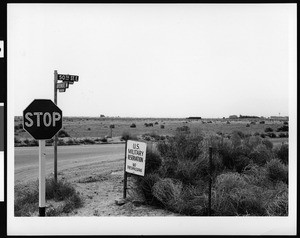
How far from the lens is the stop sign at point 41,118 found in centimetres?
427

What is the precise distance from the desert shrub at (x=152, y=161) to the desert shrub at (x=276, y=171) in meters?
2.14

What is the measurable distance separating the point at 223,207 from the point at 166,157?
212cm

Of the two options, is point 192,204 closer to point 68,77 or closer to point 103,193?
point 103,193

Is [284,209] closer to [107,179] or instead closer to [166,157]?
[166,157]

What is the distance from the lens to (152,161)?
6.88m

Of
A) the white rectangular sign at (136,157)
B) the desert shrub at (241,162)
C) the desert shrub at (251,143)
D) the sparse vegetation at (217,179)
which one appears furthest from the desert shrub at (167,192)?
the desert shrub at (251,143)

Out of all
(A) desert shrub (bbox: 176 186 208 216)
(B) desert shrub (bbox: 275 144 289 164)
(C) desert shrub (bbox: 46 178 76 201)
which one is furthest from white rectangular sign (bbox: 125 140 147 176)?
(B) desert shrub (bbox: 275 144 289 164)

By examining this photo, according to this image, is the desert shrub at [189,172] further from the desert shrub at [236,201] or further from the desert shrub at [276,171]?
the desert shrub at [276,171]

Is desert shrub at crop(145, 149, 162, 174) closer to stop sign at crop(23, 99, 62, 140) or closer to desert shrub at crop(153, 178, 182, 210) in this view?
desert shrub at crop(153, 178, 182, 210)

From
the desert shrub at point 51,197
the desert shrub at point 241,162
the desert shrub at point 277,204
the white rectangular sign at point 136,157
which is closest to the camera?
the desert shrub at point 277,204

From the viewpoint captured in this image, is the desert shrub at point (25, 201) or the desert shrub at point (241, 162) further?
the desert shrub at point (241, 162)

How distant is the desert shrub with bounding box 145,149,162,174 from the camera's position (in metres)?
6.75

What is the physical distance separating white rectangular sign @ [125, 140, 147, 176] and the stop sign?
1643mm

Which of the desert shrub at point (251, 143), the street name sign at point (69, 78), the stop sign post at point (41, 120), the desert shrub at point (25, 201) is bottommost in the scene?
the desert shrub at point (25, 201)
